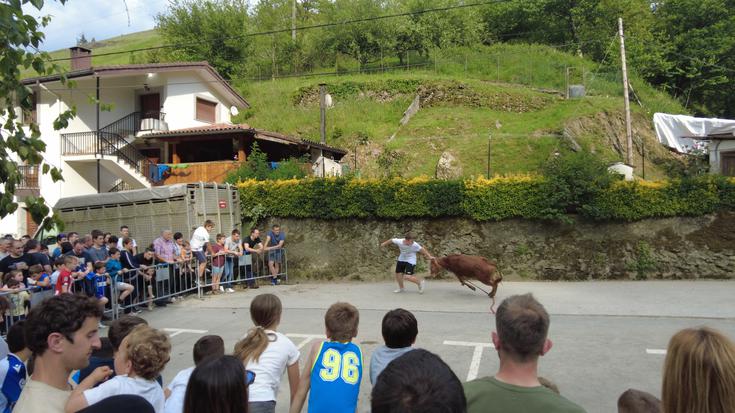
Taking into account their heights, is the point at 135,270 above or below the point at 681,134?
below

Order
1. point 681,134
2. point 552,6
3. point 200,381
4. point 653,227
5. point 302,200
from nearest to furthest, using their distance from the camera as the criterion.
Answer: point 200,381
point 653,227
point 302,200
point 681,134
point 552,6

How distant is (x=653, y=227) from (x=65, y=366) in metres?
15.9

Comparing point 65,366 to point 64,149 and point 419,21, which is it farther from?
point 419,21

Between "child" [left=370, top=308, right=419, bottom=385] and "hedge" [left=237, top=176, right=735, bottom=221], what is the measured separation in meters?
12.7

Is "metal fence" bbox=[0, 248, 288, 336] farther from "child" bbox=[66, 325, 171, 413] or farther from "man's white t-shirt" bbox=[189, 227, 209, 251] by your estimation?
"child" bbox=[66, 325, 171, 413]

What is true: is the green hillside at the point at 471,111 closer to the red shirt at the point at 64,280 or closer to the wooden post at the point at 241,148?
the wooden post at the point at 241,148

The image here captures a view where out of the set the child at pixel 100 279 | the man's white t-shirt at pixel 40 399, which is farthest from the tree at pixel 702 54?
the man's white t-shirt at pixel 40 399

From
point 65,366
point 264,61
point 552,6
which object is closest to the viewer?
point 65,366

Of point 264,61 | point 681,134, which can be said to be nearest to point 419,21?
point 264,61

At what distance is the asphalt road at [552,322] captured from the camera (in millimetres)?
7250

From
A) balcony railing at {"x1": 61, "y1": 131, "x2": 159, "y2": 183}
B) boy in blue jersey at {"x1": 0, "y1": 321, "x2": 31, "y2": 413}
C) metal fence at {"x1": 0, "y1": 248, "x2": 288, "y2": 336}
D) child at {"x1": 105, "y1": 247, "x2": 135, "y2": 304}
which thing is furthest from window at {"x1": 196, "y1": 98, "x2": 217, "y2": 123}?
boy in blue jersey at {"x1": 0, "y1": 321, "x2": 31, "y2": 413}

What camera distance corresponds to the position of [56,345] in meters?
2.86

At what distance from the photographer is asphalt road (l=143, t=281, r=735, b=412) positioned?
7250 millimetres

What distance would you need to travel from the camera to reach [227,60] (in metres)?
51.9
